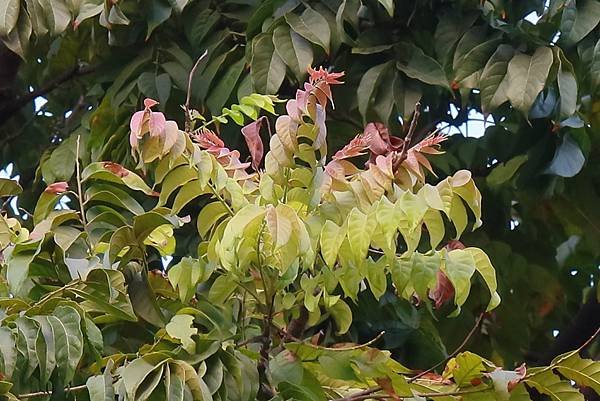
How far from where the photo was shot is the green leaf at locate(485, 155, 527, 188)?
7.61 ft

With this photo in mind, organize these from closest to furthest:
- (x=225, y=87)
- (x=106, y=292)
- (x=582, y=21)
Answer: (x=106, y=292) < (x=582, y=21) < (x=225, y=87)

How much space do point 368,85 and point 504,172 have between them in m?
0.40

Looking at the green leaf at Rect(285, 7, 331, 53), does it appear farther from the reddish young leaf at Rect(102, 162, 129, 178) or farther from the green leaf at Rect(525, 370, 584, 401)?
the green leaf at Rect(525, 370, 584, 401)

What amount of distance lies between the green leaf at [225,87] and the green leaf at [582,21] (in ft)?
1.95

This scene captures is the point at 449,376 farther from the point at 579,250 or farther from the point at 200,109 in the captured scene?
the point at 579,250

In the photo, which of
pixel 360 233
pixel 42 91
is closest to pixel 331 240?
pixel 360 233

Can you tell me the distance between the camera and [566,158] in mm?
2141

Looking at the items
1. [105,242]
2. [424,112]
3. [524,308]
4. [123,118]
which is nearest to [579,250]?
[524,308]

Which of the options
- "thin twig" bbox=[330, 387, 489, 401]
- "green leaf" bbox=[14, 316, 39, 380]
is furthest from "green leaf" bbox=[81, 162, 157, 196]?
"thin twig" bbox=[330, 387, 489, 401]

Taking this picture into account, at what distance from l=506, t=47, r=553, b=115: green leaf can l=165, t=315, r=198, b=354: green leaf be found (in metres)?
0.86

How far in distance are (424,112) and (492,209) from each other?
0.25 metres

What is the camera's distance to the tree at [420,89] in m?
2.06

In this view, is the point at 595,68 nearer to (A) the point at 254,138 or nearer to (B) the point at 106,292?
(A) the point at 254,138

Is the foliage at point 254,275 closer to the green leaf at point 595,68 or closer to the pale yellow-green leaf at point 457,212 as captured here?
the pale yellow-green leaf at point 457,212
